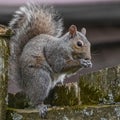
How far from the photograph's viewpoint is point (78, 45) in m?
3.35

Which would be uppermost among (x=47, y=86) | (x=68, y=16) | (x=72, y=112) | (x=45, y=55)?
(x=68, y=16)

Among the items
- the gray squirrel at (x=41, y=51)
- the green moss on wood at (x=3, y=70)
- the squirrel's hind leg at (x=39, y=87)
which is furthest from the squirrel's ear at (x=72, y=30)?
the green moss on wood at (x=3, y=70)

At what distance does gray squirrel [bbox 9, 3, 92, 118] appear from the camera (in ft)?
9.70

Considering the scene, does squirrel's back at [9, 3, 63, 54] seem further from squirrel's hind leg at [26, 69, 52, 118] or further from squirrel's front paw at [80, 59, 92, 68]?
squirrel's front paw at [80, 59, 92, 68]

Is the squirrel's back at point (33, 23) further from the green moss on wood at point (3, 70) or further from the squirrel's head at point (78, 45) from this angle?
the green moss on wood at point (3, 70)

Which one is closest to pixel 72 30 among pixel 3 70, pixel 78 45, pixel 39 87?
pixel 78 45

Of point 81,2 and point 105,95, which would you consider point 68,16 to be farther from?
point 105,95

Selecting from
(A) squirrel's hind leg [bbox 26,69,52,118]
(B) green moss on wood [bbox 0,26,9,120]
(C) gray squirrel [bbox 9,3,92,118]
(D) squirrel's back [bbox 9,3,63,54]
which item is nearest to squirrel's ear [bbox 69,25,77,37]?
(C) gray squirrel [bbox 9,3,92,118]

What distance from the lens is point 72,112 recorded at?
2.12m

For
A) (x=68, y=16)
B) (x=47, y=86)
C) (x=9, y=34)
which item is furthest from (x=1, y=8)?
(x=9, y=34)

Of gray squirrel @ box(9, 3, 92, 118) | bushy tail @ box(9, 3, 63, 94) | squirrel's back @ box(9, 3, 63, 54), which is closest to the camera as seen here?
gray squirrel @ box(9, 3, 92, 118)

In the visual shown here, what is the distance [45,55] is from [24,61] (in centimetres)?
17

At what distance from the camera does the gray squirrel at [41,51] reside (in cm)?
296

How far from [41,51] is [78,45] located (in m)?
0.29
